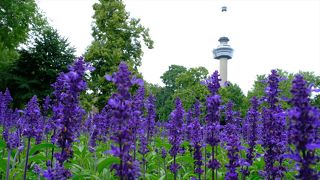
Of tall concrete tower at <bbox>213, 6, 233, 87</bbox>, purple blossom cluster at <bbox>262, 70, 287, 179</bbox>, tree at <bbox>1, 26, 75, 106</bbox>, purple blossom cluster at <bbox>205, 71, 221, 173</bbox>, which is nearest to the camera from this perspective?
purple blossom cluster at <bbox>262, 70, 287, 179</bbox>

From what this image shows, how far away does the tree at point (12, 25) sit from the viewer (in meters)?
38.1

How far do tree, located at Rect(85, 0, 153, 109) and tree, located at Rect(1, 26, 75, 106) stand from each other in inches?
117

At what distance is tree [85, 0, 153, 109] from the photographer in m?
35.0

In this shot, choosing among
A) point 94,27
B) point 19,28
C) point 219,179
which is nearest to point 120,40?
point 94,27

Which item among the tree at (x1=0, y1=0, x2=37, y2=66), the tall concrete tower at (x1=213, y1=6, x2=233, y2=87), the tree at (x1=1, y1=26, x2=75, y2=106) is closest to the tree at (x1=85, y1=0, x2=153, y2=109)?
the tree at (x1=1, y1=26, x2=75, y2=106)

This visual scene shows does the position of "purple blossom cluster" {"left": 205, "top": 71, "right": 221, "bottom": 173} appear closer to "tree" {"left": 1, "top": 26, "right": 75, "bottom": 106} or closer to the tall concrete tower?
"tree" {"left": 1, "top": 26, "right": 75, "bottom": 106}

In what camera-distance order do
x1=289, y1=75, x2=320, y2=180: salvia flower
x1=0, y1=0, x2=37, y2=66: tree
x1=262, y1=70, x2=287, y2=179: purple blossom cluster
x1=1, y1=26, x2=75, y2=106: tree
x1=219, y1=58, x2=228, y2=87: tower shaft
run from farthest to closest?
x1=219, y1=58, x2=228, y2=87: tower shaft
x1=0, y1=0, x2=37, y2=66: tree
x1=1, y1=26, x2=75, y2=106: tree
x1=262, y1=70, x2=287, y2=179: purple blossom cluster
x1=289, y1=75, x2=320, y2=180: salvia flower

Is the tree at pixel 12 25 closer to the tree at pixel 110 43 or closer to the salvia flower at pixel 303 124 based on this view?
the tree at pixel 110 43

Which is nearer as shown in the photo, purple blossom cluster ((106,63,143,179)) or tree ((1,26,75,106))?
purple blossom cluster ((106,63,143,179))

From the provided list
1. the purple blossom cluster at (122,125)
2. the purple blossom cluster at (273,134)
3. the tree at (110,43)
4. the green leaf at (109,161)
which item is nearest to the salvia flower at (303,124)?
the purple blossom cluster at (122,125)

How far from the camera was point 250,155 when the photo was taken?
23.1 feet

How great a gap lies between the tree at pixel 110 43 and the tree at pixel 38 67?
117 inches

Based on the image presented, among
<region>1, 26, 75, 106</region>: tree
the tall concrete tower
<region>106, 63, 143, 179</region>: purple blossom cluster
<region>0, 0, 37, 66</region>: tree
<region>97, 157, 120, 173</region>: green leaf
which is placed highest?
the tall concrete tower

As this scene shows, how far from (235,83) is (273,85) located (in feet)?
232
